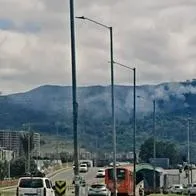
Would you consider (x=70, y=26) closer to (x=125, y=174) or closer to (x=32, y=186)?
(x=32, y=186)

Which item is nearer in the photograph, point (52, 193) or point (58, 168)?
point (52, 193)

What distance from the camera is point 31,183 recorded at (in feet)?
177

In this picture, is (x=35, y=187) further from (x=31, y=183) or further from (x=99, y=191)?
(x=99, y=191)

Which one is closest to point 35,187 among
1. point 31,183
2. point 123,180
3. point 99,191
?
point 31,183

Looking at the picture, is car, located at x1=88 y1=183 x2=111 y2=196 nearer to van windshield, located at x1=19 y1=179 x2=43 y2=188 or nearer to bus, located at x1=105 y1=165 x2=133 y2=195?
bus, located at x1=105 y1=165 x2=133 y2=195

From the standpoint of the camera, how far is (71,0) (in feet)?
130

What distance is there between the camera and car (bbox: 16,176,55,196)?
52975mm

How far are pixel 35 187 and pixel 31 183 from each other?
2.00ft

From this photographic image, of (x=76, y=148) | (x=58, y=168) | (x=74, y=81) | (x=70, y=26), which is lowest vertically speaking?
(x=58, y=168)

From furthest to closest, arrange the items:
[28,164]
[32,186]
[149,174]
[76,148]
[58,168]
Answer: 1. [58,168]
2. [28,164]
3. [149,174]
4. [32,186]
5. [76,148]

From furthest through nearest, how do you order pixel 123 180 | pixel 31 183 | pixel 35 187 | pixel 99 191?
pixel 123 180 < pixel 99 191 < pixel 31 183 < pixel 35 187

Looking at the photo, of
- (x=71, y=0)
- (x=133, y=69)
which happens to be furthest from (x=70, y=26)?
(x=133, y=69)

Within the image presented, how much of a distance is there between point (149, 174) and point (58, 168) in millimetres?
71890

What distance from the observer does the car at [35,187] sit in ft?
174
